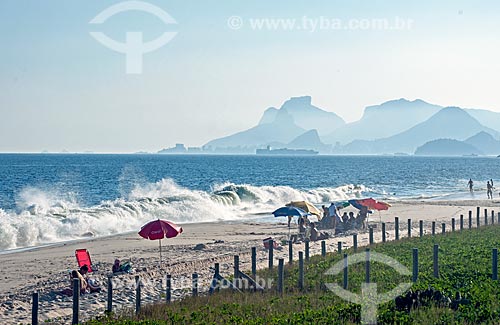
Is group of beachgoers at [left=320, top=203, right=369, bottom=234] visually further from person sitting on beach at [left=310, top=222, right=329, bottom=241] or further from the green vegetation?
the green vegetation

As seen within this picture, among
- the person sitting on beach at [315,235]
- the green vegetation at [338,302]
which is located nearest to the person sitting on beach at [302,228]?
the person sitting on beach at [315,235]

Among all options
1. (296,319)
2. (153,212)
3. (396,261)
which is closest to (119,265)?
(396,261)

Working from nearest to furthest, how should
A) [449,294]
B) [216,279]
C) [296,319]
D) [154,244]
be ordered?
[296,319] < [449,294] < [216,279] < [154,244]

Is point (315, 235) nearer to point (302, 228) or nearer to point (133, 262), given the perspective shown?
point (302, 228)

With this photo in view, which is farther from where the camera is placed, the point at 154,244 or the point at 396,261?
the point at 154,244

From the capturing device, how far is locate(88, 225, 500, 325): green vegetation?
11.6 m

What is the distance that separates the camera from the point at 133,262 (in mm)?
22812

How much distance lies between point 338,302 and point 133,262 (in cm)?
1099

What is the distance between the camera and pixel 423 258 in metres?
18.6

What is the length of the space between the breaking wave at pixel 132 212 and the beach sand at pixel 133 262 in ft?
10.2

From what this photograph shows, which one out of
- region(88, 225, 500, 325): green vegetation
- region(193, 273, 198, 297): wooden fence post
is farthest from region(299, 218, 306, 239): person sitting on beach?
region(193, 273, 198, 297): wooden fence post

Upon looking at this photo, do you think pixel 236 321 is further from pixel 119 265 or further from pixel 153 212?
pixel 153 212

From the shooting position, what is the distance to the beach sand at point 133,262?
16031mm

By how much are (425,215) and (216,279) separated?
28.1 m
